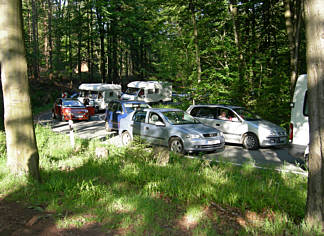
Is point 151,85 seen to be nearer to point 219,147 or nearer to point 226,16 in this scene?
point 226,16

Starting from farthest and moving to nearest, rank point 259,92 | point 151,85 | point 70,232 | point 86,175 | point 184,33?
point 151,85, point 184,33, point 259,92, point 86,175, point 70,232

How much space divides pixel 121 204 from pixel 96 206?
0.40m

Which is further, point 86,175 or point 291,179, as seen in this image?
point 86,175

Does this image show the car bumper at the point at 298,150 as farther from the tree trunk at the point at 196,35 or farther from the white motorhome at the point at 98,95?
the white motorhome at the point at 98,95

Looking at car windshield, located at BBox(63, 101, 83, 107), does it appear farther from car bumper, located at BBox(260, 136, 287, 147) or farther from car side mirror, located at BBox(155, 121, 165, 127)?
car bumper, located at BBox(260, 136, 287, 147)

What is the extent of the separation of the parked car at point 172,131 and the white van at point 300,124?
2647mm

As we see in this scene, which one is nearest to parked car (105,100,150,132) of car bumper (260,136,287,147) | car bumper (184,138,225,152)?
car bumper (184,138,225,152)

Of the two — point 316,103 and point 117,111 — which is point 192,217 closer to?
point 316,103

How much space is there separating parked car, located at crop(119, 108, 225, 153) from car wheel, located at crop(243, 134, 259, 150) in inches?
56.4

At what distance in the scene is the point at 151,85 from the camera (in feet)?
96.5

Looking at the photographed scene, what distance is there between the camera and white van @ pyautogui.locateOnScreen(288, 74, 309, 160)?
724 cm

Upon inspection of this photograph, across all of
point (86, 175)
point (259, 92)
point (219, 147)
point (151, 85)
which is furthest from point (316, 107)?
point (151, 85)

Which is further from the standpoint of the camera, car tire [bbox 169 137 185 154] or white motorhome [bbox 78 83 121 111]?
white motorhome [bbox 78 83 121 111]

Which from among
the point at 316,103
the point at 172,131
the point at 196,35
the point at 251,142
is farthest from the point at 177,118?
the point at 196,35
